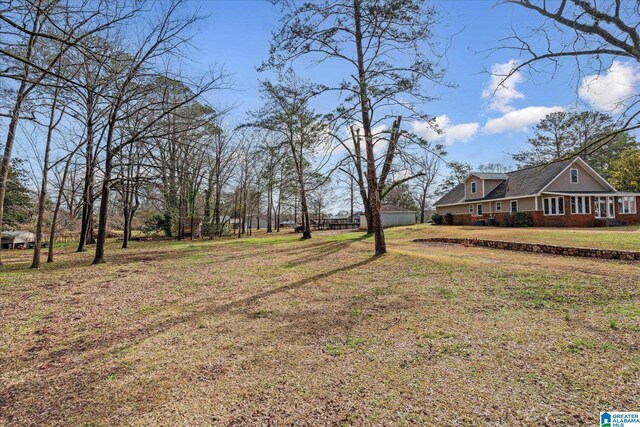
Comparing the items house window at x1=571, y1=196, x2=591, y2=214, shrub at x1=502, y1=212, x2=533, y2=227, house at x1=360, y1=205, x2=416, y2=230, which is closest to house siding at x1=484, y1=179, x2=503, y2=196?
shrub at x1=502, y1=212, x2=533, y2=227

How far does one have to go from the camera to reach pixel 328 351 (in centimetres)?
355

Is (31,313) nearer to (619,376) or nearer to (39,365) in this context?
(39,365)

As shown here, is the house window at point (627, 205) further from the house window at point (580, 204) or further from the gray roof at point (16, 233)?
the gray roof at point (16, 233)

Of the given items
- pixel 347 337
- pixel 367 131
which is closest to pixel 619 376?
pixel 347 337

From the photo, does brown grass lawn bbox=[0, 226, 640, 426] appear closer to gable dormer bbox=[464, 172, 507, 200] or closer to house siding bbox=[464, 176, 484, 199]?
gable dormer bbox=[464, 172, 507, 200]

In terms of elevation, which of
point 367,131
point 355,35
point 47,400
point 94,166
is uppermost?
point 355,35

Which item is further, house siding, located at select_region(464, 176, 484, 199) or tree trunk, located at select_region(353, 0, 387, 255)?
house siding, located at select_region(464, 176, 484, 199)

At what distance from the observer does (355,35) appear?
10523 millimetres

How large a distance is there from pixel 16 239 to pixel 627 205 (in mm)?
41392

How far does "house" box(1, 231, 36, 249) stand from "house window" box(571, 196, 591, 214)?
36026mm

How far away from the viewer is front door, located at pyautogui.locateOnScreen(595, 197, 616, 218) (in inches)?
810

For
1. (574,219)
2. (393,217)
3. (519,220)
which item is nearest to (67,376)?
(519,220)

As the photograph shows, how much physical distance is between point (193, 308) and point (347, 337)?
2945 millimetres

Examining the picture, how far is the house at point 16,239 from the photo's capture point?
2070 centimetres
